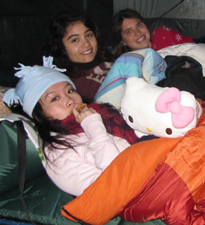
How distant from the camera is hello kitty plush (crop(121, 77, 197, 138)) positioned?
23.8 inches

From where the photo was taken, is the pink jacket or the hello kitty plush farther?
the pink jacket

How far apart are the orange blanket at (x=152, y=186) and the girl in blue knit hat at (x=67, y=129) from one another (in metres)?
0.07

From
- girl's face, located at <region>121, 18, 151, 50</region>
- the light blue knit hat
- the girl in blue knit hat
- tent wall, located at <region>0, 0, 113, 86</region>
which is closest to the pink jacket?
the girl in blue knit hat

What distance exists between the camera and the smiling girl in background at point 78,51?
130 centimetres

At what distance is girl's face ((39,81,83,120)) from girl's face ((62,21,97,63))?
1.46 feet

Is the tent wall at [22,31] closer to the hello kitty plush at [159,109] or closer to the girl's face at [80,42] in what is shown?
the girl's face at [80,42]

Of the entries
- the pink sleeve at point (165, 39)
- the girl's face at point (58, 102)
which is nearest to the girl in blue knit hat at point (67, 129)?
the girl's face at point (58, 102)

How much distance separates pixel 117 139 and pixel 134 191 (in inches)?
8.9

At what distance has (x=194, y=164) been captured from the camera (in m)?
0.66

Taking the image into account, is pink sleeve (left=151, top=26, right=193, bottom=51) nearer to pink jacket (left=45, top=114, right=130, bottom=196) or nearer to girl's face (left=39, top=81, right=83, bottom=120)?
girl's face (left=39, top=81, right=83, bottom=120)

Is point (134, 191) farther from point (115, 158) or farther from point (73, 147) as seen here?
point (73, 147)

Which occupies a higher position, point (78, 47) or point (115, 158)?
point (78, 47)

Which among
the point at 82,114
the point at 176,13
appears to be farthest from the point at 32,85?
the point at 176,13

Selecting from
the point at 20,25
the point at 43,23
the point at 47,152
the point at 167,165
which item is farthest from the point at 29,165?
the point at 43,23
